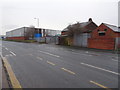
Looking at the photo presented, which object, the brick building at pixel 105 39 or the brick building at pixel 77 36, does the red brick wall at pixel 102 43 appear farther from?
the brick building at pixel 77 36

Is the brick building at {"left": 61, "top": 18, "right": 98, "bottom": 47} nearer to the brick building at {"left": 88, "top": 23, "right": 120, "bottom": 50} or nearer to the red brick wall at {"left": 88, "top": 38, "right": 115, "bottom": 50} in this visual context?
the red brick wall at {"left": 88, "top": 38, "right": 115, "bottom": 50}

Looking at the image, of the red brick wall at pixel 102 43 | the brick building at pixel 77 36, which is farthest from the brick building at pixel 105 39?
the brick building at pixel 77 36

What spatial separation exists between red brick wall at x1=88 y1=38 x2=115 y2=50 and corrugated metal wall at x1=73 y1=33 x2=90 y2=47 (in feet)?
3.80

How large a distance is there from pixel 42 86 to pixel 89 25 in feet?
116

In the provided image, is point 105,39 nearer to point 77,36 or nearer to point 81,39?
point 81,39

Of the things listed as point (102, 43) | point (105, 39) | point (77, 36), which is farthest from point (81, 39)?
Result: point (105, 39)

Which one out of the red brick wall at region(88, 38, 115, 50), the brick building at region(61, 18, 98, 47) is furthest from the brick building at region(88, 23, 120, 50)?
the brick building at region(61, 18, 98, 47)

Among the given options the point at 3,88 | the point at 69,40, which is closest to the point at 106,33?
the point at 69,40

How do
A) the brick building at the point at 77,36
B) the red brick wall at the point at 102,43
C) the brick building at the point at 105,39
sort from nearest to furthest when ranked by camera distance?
1. the brick building at the point at 105,39
2. the red brick wall at the point at 102,43
3. the brick building at the point at 77,36

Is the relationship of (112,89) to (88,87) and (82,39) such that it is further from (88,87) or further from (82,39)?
(82,39)

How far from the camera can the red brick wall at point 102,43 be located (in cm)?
1843

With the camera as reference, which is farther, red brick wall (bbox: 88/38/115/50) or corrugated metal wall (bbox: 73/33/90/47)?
corrugated metal wall (bbox: 73/33/90/47)

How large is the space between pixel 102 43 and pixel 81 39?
212 inches

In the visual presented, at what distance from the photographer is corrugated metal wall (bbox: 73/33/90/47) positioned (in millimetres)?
23092
